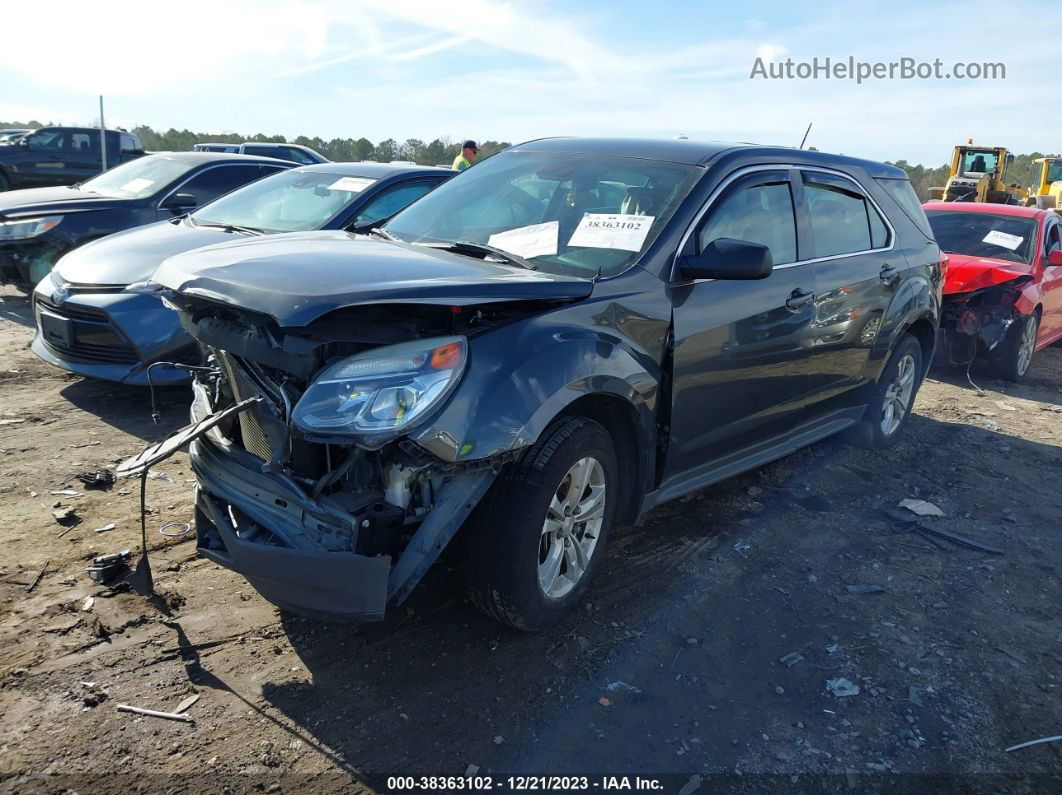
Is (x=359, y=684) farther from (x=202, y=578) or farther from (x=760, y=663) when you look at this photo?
(x=760, y=663)

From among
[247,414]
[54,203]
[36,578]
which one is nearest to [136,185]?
[54,203]

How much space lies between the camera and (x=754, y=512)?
4.72 meters

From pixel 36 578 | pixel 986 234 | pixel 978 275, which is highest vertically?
pixel 986 234

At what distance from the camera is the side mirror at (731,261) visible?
11.3 ft

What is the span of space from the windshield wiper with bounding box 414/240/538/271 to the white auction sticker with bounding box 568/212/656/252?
11.1 inches

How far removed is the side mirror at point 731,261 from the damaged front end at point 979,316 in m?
5.63

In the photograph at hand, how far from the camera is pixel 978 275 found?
809 cm

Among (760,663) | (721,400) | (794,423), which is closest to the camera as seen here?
(760,663)

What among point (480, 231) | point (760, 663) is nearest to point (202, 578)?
point (480, 231)

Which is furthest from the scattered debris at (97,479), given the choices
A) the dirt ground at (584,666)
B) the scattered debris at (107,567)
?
the scattered debris at (107,567)

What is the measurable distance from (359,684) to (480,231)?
210cm

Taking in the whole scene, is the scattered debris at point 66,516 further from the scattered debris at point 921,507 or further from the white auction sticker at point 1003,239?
the white auction sticker at point 1003,239

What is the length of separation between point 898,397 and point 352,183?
434 cm

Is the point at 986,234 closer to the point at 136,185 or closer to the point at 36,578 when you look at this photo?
the point at 136,185
